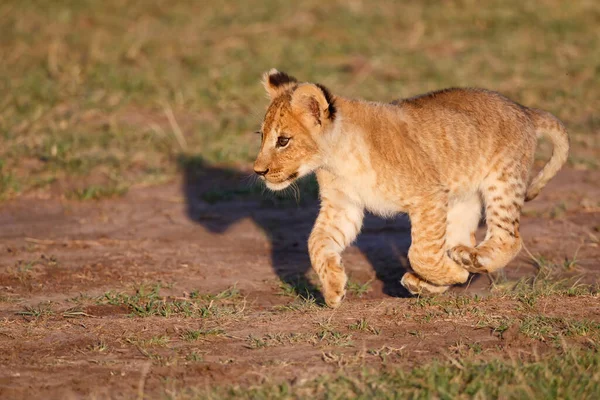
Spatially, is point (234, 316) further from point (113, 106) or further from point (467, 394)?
point (113, 106)

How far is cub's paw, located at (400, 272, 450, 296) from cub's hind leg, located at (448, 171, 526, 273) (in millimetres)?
243

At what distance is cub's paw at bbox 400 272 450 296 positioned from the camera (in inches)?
251

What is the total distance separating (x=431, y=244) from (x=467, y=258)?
0.99 feet

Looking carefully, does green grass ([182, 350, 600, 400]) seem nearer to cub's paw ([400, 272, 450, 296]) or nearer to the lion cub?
the lion cub

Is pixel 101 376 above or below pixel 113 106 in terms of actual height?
above

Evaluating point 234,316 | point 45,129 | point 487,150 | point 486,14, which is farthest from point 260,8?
point 234,316

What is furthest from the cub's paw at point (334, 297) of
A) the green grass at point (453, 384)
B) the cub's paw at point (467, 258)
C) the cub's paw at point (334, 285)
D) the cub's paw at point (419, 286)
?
the green grass at point (453, 384)

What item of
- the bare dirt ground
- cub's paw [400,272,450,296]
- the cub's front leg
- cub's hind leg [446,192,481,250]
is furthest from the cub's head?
cub's hind leg [446,192,481,250]

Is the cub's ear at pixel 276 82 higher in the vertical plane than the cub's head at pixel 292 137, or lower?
higher

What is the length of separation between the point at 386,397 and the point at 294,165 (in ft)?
6.65

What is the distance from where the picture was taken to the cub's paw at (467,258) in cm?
625

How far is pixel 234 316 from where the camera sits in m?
5.77

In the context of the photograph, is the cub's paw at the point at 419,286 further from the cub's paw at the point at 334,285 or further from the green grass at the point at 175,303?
the green grass at the point at 175,303

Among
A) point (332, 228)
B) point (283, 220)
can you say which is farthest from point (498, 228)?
point (283, 220)
